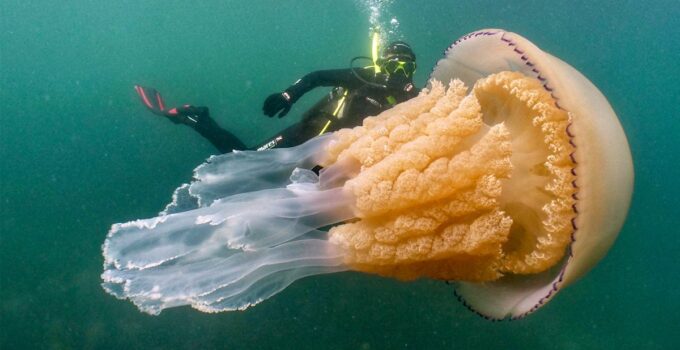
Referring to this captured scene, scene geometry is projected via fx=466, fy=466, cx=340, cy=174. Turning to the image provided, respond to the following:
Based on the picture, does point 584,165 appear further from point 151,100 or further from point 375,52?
point 151,100

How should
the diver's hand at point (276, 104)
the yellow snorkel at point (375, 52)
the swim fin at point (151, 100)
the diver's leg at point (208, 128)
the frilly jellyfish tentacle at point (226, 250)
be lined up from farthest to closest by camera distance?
1. the swim fin at point (151, 100)
2. the diver's leg at point (208, 128)
3. the yellow snorkel at point (375, 52)
4. the diver's hand at point (276, 104)
5. the frilly jellyfish tentacle at point (226, 250)

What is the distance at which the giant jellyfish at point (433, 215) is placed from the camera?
2.01m

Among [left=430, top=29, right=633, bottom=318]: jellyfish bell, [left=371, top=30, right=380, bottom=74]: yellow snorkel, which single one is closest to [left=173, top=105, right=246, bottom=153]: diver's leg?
[left=371, top=30, right=380, bottom=74]: yellow snorkel

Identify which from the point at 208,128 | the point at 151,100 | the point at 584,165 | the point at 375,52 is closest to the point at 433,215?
the point at 584,165

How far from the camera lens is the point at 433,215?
2180 millimetres

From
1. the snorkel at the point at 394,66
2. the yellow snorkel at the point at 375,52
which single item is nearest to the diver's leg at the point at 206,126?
the yellow snorkel at the point at 375,52

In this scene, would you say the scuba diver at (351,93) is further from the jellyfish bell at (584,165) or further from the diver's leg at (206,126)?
the jellyfish bell at (584,165)

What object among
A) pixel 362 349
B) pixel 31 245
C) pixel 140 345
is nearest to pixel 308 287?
pixel 362 349

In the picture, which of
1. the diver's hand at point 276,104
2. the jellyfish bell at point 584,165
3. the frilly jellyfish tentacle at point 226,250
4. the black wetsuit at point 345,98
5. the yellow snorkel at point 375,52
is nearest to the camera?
the jellyfish bell at point 584,165

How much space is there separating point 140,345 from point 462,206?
8.82 m

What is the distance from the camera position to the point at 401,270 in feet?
7.76

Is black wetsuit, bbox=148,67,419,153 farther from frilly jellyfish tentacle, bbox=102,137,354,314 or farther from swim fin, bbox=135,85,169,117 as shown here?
swim fin, bbox=135,85,169,117

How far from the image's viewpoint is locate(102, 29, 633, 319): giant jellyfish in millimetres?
2012

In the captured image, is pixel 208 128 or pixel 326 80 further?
pixel 208 128
